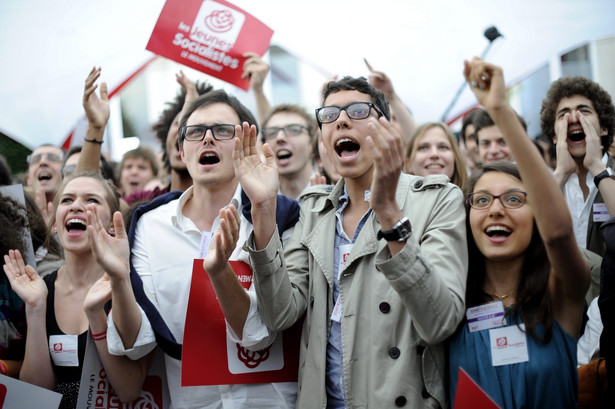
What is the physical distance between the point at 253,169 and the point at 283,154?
2036 millimetres

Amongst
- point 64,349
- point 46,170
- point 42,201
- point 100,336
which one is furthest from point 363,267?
point 46,170

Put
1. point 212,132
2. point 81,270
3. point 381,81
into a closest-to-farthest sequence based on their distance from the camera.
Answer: point 212,132 < point 81,270 < point 381,81

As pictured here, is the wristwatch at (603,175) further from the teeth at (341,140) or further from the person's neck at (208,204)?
the person's neck at (208,204)

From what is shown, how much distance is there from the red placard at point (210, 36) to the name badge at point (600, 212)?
8.76ft

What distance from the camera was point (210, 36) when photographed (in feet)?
16.1

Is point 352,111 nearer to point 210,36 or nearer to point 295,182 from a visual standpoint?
point 295,182

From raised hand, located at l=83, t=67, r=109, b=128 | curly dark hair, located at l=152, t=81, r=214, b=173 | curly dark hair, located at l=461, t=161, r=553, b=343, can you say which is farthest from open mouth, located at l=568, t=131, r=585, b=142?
raised hand, located at l=83, t=67, r=109, b=128

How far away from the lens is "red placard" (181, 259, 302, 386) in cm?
282

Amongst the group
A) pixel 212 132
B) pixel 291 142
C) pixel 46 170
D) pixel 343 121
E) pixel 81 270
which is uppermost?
pixel 343 121

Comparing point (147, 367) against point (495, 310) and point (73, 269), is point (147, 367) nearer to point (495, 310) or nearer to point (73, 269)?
point (73, 269)

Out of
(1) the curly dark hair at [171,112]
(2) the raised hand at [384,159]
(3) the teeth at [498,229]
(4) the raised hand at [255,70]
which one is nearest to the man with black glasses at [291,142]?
(4) the raised hand at [255,70]

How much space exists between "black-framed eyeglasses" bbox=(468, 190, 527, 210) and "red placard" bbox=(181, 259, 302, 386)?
0.95m

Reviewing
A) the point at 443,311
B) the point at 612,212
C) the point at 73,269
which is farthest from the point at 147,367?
the point at 612,212

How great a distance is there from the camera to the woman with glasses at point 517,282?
232 centimetres
